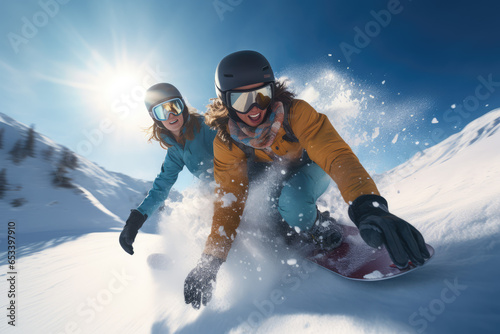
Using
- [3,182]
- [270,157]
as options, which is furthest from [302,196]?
[3,182]

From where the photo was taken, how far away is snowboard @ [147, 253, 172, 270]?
9.01 feet

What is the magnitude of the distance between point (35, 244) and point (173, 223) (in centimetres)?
412

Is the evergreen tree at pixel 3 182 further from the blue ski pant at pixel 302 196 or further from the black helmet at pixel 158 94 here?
the blue ski pant at pixel 302 196

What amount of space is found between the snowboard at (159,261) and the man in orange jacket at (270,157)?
51.4 inches

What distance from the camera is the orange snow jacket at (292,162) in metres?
1.30

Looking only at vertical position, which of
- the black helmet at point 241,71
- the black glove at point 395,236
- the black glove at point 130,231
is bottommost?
the black glove at point 130,231

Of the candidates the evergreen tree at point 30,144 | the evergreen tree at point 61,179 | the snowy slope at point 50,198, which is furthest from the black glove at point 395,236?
the evergreen tree at point 30,144

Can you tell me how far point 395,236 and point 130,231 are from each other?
2.88 metres

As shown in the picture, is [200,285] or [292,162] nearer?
[200,285]

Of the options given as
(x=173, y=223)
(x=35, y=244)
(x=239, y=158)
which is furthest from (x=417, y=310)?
(x=35, y=244)

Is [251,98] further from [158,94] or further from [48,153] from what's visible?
[48,153]

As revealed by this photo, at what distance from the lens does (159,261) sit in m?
2.89

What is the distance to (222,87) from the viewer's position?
1887 millimetres

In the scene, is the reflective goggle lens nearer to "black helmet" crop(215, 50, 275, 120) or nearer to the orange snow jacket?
"black helmet" crop(215, 50, 275, 120)
